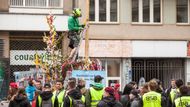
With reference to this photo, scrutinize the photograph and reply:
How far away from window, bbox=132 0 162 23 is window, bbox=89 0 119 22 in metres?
1.20

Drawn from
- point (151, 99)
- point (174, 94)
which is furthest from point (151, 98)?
point (174, 94)

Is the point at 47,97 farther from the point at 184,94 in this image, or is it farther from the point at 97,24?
the point at 97,24

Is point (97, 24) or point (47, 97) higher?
point (97, 24)

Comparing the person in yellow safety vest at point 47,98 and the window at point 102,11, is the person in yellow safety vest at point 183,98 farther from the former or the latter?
the window at point 102,11

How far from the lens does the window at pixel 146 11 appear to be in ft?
114

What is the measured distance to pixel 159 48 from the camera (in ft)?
113

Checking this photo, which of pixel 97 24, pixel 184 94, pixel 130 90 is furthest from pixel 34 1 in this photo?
pixel 184 94

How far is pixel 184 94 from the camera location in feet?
40.5

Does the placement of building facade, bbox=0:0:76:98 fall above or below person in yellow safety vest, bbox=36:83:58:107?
above

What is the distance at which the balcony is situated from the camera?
1296 inches

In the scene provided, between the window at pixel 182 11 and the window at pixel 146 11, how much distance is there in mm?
1221

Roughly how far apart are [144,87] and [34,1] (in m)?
20.7

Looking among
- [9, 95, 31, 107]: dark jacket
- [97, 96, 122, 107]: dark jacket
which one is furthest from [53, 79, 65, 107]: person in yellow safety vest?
[97, 96, 122, 107]: dark jacket

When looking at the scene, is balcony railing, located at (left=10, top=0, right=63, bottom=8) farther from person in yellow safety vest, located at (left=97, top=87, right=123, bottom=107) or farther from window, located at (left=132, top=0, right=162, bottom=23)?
person in yellow safety vest, located at (left=97, top=87, right=123, bottom=107)
